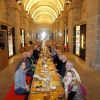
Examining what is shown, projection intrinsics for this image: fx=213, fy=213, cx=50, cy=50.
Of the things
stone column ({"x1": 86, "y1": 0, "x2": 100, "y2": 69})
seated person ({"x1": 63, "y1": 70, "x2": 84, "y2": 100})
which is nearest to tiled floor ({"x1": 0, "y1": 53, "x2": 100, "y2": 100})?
stone column ({"x1": 86, "y1": 0, "x2": 100, "y2": 69})

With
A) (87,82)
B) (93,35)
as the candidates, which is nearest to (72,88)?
(87,82)

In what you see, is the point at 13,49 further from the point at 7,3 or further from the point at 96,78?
the point at 96,78

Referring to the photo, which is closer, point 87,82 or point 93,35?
point 87,82

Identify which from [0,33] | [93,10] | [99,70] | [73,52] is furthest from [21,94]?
[73,52]

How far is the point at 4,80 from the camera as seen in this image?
405 inches

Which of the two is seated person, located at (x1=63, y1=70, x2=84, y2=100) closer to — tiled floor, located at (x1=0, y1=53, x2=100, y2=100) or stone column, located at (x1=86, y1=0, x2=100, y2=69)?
tiled floor, located at (x1=0, y1=53, x2=100, y2=100)

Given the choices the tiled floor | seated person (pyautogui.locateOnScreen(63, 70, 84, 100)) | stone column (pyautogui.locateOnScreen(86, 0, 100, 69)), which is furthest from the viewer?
stone column (pyautogui.locateOnScreen(86, 0, 100, 69))

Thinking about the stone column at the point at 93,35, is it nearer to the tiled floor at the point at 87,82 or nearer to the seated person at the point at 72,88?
the tiled floor at the point at 87,82

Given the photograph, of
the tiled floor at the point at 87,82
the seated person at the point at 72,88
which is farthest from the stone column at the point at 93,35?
the seated person at the point at 72,88

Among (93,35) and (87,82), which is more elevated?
(93,35)

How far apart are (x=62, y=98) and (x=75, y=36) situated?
1764cm

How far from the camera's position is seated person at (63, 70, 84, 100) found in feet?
15.8

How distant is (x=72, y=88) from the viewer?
4961mm

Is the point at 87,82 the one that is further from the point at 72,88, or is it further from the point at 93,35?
the point at 72,88
